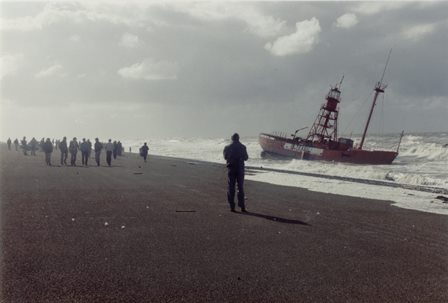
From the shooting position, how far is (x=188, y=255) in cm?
655

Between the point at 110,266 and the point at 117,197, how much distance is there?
25.5 feet

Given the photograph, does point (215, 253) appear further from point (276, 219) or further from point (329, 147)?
point (329, 147)

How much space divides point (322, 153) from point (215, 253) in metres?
46.1

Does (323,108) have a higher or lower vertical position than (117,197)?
higher

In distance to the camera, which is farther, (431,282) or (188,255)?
(188,255)

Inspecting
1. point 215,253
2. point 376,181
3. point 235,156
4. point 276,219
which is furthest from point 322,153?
point 215,253

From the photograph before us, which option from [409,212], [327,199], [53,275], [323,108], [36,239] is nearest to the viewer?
[53,275]

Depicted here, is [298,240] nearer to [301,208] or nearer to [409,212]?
[301,208]

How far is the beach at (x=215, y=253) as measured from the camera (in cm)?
500

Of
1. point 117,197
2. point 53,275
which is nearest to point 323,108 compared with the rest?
point 117,197

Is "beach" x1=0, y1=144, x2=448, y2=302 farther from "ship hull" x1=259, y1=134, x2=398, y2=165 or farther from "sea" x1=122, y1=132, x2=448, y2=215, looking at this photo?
"ship hull" x1=259, y1=134, x2=398, y2=165

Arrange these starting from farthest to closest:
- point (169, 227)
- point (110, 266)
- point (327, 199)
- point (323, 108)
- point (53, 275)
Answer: point (323, 108) < point (327, 199) < point (169, 227) < point (110, 266) < point (53, 275)

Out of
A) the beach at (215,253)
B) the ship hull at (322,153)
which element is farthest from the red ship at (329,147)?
the beach at (215,253)

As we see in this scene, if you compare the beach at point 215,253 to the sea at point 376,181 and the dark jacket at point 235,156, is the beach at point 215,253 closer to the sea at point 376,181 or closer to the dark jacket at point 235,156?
the dark jacket at point 235,156
